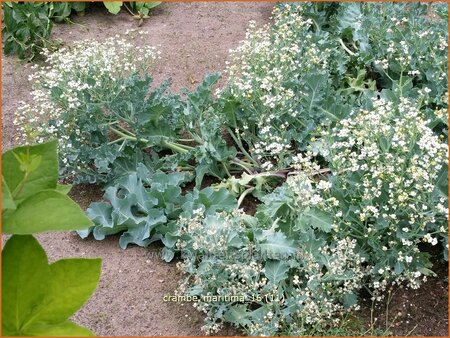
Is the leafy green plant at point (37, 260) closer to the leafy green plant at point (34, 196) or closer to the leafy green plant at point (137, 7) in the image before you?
the leafy green plant at point (34, 196)

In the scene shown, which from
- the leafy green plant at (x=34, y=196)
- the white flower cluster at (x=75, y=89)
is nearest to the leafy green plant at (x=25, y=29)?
the white flower cluster at (x=75, y=89)

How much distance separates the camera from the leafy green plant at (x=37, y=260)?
28.5 inches

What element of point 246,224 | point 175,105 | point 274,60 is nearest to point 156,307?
point 246,224

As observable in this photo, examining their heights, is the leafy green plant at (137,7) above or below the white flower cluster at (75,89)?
below

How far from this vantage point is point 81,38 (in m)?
5.22

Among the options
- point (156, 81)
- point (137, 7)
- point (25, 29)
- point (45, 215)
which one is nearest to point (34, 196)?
point (45, 215)

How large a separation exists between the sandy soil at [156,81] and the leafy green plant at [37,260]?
7.19 ft

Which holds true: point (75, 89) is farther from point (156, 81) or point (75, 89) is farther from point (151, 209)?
point (156, 81)

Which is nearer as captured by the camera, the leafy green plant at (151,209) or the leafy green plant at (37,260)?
the leafy green plant at (37,260)

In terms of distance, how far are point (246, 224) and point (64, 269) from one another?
8.05 ft

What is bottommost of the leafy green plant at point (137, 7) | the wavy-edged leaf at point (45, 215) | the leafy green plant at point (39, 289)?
the leafy green plant at point (137, 7)

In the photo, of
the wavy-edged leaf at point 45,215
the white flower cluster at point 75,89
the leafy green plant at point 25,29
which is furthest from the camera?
the leafy green plant at point 25,29

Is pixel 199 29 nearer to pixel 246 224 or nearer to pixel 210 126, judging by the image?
pixel 210 126

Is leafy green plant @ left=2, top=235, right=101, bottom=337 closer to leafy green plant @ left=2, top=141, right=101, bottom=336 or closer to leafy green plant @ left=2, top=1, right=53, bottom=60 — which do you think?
leafy green plant @ left=2, top=141, right=101, bottom=336
